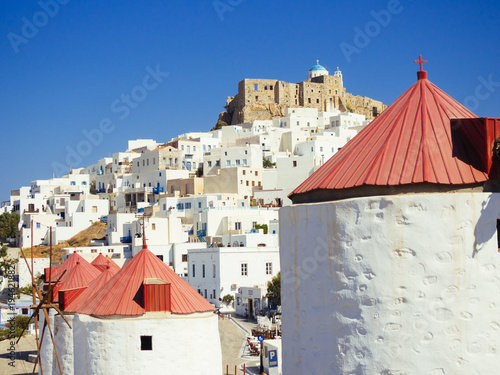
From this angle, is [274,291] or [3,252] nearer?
[274,291]

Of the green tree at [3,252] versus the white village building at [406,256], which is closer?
the white village building at [406,256]

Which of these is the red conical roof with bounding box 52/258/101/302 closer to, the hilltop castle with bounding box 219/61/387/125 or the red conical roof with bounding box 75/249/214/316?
the red conical roof with bounding box 75/249/214/316

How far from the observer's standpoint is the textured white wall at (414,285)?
20.0 feet

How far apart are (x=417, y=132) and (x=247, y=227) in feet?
148

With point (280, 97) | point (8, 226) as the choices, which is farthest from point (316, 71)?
point (8, 226)

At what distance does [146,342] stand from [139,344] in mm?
154

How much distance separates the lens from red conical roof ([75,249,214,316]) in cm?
1453

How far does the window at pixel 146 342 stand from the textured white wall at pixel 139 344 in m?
0.07

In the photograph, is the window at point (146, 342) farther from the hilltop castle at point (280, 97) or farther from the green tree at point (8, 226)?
the hilltop castle at point (280, 97)

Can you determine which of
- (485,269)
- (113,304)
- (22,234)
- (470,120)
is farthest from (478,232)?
(22,234)

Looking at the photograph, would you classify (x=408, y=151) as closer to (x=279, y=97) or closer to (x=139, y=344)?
(x=139, y=344)

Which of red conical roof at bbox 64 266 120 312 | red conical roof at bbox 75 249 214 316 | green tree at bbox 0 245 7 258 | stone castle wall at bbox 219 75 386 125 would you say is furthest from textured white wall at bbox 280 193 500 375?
stone castle wall at bbox 219 75 386 125

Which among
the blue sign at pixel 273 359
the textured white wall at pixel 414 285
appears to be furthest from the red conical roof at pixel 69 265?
the textured white wall at pixel 414 285

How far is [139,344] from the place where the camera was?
14242mm
